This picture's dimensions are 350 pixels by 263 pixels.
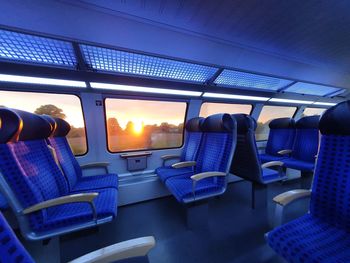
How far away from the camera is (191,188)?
Answer: 1.84 m

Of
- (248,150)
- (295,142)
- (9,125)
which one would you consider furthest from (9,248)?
(295,142)

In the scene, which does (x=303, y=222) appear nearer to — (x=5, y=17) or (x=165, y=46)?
(x=165, y=46)

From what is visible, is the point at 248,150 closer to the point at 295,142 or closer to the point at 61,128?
the point at 295,142

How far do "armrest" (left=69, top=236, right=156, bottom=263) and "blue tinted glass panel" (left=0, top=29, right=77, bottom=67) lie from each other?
5.88 ft

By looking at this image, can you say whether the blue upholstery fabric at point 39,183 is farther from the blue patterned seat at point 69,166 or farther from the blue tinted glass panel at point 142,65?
the blue tinted glass panel at point 142,65

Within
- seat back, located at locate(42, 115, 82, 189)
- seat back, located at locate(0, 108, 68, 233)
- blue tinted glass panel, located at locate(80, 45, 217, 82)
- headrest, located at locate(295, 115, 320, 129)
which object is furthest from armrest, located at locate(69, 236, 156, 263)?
headrest, located at locate(295, 115, 320, 129)

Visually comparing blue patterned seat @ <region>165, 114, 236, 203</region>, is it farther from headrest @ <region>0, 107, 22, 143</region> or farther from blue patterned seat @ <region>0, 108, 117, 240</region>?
headrest @ <region>0, 107, 22, 143</region>

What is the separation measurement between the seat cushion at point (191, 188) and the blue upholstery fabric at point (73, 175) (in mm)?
819

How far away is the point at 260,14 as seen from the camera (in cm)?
138

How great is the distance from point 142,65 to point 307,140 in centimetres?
357

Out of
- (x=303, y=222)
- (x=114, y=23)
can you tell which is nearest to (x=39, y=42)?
(x=114, y=23)

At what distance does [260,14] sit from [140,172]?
2869 mm

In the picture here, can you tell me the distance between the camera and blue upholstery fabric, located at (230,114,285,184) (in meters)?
2.18

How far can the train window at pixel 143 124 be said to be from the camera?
287 cm
